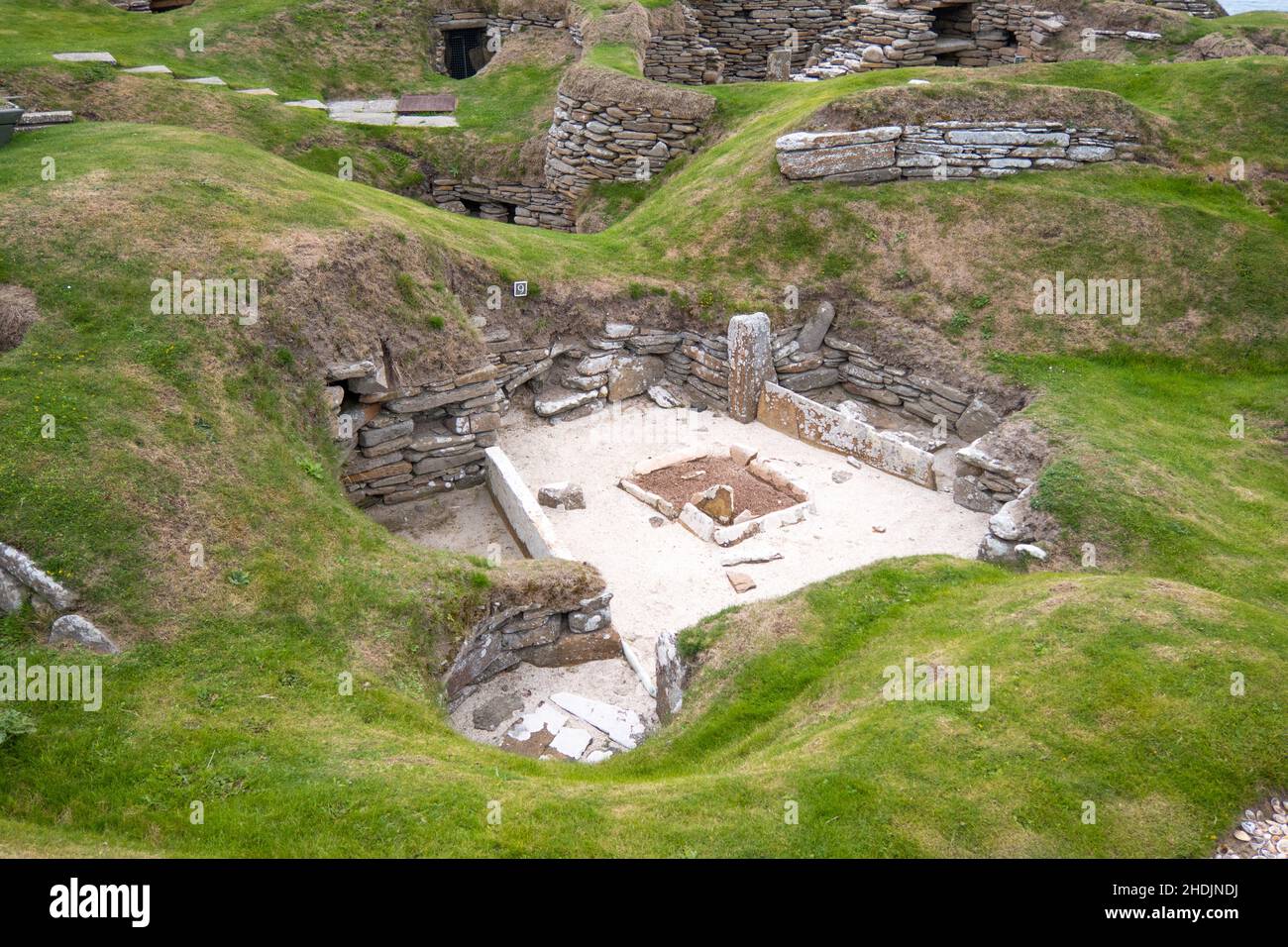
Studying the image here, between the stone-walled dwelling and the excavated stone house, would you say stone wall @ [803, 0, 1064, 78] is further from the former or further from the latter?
the stone-walled dwelling

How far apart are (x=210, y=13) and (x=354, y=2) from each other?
4066mm

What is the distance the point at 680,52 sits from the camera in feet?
92.0

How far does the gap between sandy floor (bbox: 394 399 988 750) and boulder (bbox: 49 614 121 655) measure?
382 cm

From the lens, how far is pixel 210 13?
27281 millimetres

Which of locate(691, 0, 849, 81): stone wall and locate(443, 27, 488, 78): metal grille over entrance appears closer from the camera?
locate(691, 0, 849, 81): stone wall

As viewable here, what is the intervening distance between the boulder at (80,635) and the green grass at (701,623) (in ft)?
0.67

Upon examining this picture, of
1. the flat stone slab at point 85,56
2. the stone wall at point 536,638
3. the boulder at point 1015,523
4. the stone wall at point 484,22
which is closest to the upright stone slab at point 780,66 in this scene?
the stone wall at point 484,22

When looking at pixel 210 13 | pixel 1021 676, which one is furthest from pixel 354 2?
pixel 1021 676

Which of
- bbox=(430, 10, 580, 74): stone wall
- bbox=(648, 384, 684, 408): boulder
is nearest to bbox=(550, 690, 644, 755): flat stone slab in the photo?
bbox=(648, 384, 684, 408): boulder

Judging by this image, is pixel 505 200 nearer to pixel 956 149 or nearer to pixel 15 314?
pixel 956 149

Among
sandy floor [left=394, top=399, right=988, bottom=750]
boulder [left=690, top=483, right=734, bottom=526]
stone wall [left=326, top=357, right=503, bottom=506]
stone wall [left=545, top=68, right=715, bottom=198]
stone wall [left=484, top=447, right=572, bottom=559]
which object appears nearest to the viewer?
sandy floor [left=394, top=399, right=988, bottom=750]

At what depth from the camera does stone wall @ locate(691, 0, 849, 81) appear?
29.7 metres

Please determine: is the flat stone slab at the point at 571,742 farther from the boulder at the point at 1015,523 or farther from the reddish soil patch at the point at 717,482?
the boulder at the point at 1015,523

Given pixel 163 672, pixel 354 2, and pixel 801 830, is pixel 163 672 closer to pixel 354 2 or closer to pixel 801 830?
pixel 801 830
